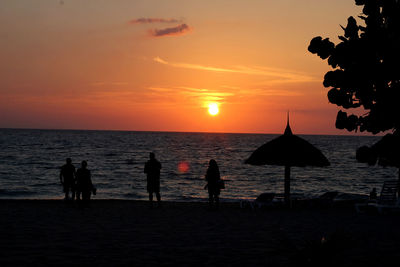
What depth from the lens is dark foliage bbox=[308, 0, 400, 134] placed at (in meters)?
3.49

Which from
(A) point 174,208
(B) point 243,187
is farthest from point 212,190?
(B) point 243,187

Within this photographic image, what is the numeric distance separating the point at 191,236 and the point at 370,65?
7038mm

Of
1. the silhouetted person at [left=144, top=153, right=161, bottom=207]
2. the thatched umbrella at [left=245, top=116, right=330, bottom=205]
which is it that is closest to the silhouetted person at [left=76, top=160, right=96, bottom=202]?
the silhouetted person at [left=144, top=153, right=161, bottom=207]

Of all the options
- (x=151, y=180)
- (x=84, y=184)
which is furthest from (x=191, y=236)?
(x=84, y=184)

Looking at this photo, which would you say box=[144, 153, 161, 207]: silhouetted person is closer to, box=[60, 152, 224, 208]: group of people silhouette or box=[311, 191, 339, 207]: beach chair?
box=[60, 152, 224, 208]: group of people silhouette

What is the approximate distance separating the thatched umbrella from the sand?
4.70ft

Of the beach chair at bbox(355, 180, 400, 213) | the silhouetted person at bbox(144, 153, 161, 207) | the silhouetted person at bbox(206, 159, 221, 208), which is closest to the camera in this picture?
the beach chair at bbox(355, 180, 400, 213)

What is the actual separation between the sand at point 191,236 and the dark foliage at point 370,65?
7.51ft

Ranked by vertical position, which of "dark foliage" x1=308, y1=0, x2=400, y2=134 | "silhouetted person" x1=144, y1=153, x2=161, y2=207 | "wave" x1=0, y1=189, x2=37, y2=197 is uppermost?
"dark foliage" x1=308, y1=0, x2=400, y2=134

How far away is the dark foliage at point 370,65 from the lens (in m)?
3.49

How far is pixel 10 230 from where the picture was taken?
33.7 feet

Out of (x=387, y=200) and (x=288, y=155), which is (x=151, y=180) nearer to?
(x=288, y=155)

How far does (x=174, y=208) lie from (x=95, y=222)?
3.84 metres

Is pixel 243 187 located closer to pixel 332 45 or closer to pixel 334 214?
pixel 334 214
